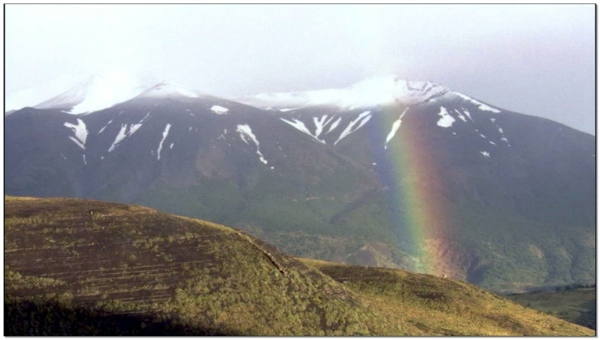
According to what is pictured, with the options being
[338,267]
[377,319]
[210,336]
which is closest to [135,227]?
[210,336]

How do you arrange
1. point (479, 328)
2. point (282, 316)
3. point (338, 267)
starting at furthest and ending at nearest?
point (338, 267) → point (479, 328) → point (282, 316)

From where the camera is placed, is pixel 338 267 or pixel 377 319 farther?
pixel 338 267

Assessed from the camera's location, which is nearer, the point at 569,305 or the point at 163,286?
the point at 163,286

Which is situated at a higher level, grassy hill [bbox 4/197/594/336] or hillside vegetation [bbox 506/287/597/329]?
grassy hill [bbox 4/197/594/336]

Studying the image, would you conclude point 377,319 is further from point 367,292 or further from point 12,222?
point 12,222

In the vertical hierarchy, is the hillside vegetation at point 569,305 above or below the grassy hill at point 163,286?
below

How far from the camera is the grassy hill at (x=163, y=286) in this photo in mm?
41938

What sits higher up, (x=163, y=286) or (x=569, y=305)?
(x=163, y=286)

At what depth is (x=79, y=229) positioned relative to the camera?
47.4m

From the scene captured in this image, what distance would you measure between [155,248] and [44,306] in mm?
7372

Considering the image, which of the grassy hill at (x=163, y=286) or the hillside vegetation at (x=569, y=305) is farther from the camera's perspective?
the hillside vegetation at (x=569, y=305)

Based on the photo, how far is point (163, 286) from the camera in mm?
44062

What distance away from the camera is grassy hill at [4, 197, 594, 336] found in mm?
41938

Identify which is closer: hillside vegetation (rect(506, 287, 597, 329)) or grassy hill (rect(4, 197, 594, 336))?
grassy hill (rect(4, 197, 594, 336))
